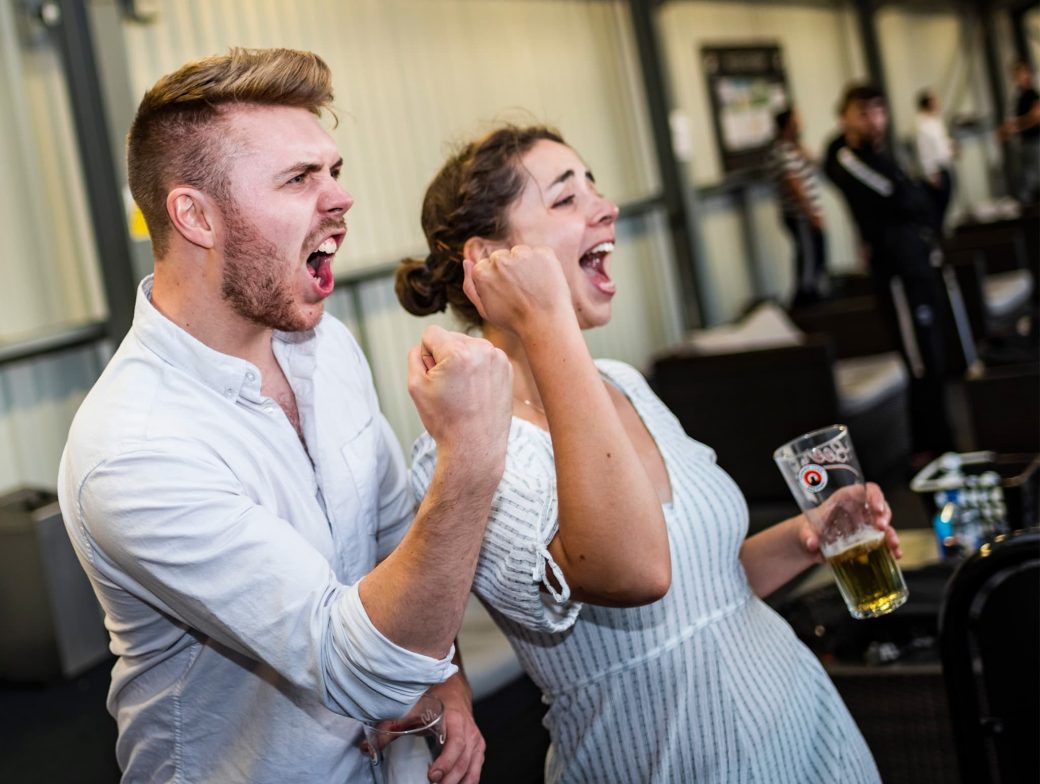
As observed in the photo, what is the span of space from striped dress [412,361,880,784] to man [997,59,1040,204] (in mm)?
13062

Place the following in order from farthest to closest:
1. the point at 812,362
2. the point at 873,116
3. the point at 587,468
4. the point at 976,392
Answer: the point at 873,116, the point at 812,362, the point at 976,392, the point at 587,468

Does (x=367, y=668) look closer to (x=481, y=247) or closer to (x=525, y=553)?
(x=525, y=553)

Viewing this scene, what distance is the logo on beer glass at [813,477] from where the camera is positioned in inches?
63.1

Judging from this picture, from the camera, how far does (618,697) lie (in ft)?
5.23

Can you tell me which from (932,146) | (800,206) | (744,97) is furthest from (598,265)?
(932,146)

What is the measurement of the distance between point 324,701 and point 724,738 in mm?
591

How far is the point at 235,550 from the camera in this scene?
4.12 ft

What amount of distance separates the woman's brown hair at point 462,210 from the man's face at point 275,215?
30cm

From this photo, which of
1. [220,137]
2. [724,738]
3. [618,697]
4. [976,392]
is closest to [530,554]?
[618,697]

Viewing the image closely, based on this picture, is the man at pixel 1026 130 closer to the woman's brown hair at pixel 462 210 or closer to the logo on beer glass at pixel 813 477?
the woman's brown hair at pixel 462 210

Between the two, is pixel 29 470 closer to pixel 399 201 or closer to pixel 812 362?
pixel 399 201

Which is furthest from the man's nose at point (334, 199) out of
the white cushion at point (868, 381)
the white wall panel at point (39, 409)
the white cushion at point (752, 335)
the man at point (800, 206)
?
the man at point (800, 206)

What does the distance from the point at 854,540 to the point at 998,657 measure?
0.64 m

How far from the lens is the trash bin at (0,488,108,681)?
A: 4234 mm
